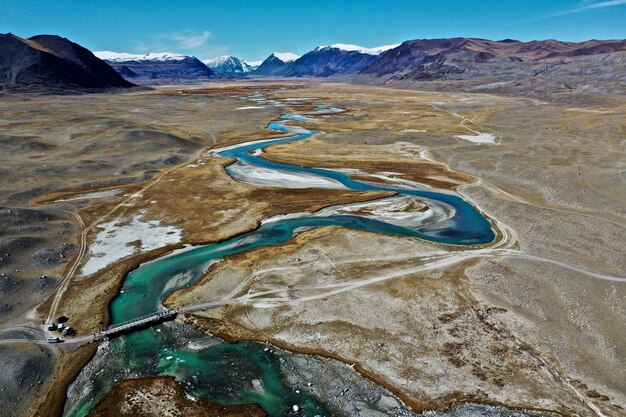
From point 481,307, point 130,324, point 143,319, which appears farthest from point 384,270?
point 130,324

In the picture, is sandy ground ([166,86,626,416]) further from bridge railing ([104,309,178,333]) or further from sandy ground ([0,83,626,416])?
bridge railing ([104,309,178,333])

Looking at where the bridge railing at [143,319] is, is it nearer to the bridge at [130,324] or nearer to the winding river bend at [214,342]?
the bridge at [130,324]

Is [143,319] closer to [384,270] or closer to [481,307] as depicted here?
[384,270]

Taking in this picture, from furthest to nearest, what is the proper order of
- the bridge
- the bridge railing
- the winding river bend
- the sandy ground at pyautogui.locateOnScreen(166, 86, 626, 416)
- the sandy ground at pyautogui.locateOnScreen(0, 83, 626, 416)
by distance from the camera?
the bridge railing < the bridge < the sandy ground at pyautogui.locateOnScreen(0, 83, 626, 416) < the sandy ground at pyautogui.locateOnScreen(166, 86, 626, 416) < the winding river bend

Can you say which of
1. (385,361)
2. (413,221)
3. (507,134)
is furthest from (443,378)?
(507,134)

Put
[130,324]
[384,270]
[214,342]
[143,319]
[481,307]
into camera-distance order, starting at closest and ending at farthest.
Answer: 1. [214,342]
2. [130,324]
3. [143,319]
4. [481,307]
5. [384,270]

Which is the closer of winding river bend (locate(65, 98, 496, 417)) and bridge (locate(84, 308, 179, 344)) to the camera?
winding river bend (locate(65, 98, 496, 417))

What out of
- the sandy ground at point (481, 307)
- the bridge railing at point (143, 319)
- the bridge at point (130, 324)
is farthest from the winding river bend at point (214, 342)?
the sandy ground at point (481, 307)

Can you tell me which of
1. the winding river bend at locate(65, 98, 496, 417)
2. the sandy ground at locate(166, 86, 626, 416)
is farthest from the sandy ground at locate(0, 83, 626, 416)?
the winding river bend at locate(65, 98, 496, 417)

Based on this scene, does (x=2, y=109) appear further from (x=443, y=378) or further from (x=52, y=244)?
(x=443, y=378)
